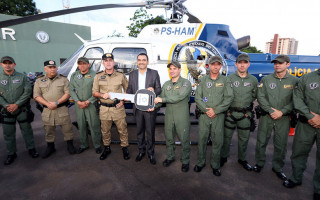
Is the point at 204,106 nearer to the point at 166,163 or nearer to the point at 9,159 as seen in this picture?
the point at 166,163

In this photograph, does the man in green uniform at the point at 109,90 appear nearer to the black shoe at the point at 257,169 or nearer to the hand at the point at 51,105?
the hand at the point at 51,105

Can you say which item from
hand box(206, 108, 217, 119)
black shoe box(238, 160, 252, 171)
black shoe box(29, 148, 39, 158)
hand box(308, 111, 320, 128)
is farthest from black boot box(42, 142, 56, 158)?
hand box(308, 111, 320, 128)

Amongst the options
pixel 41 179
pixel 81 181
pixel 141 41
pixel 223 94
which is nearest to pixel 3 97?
pixel 41 179

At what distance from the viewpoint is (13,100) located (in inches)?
128

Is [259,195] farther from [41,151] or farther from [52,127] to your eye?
[41,151]

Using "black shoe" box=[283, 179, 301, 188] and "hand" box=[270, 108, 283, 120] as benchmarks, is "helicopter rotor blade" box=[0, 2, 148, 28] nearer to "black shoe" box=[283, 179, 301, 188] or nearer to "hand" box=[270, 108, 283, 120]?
"hand" box=[270, 108, 283, 120]

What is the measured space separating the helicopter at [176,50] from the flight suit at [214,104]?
4.29 ft

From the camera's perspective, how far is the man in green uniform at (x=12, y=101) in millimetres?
3176

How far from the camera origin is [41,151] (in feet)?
12.6

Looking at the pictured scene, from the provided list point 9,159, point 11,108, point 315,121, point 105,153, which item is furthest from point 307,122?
point 9,159

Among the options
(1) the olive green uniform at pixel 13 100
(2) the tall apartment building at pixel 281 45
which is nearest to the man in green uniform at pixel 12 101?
(1) the olive green uniform at pixel 13 100

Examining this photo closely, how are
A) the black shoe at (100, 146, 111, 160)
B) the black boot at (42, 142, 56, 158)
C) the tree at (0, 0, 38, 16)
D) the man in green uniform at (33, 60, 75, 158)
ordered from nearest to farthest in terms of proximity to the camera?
the man in green uniform at (33, 60, 75, 158) → the black shoe at (100, 146, 111, 160) → the black boot at (42, 142, 56, 158) → the tree at (0, 0, 38, 16)

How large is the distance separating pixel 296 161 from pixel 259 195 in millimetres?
797

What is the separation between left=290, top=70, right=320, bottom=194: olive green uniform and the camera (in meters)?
2.32
